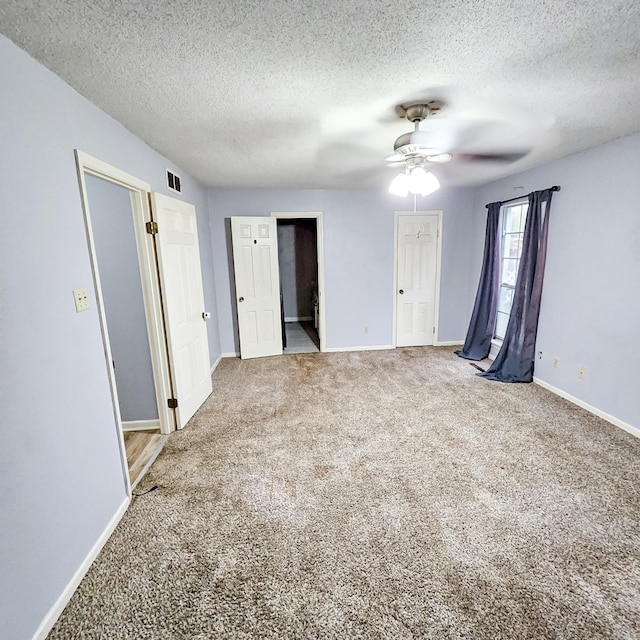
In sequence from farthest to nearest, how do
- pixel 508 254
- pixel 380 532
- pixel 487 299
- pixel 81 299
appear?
pixel 487 299, pixel 508 254, pixel 380 532, pixel 81 299

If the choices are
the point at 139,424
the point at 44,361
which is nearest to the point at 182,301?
the point at 139,424

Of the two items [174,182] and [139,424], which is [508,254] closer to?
[174,182]

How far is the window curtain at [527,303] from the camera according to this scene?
3398 mm

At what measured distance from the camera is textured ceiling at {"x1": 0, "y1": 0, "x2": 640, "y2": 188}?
1170 mm

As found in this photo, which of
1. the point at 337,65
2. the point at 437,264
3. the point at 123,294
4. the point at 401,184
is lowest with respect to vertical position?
the point at 123,294

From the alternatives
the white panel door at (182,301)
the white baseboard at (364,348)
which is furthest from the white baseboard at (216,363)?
the white baseboard at (364,348)

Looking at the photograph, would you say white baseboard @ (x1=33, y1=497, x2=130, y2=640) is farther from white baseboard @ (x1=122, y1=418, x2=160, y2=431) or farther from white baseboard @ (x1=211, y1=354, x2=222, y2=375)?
white baseboard @ (x1=211, y1=354, x2=222, y2=375)

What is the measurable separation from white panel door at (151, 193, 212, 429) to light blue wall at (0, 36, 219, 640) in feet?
2.83

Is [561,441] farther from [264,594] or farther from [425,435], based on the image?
[264,594]

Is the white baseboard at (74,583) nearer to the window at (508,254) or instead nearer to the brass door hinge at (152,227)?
the brass door hinge at (152,227)

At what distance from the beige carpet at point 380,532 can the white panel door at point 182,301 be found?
33 centimetres

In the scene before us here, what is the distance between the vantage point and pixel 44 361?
1.37m

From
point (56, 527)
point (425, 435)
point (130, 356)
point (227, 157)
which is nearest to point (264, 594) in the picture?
point (56, 527)

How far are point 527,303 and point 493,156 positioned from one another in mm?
1613
